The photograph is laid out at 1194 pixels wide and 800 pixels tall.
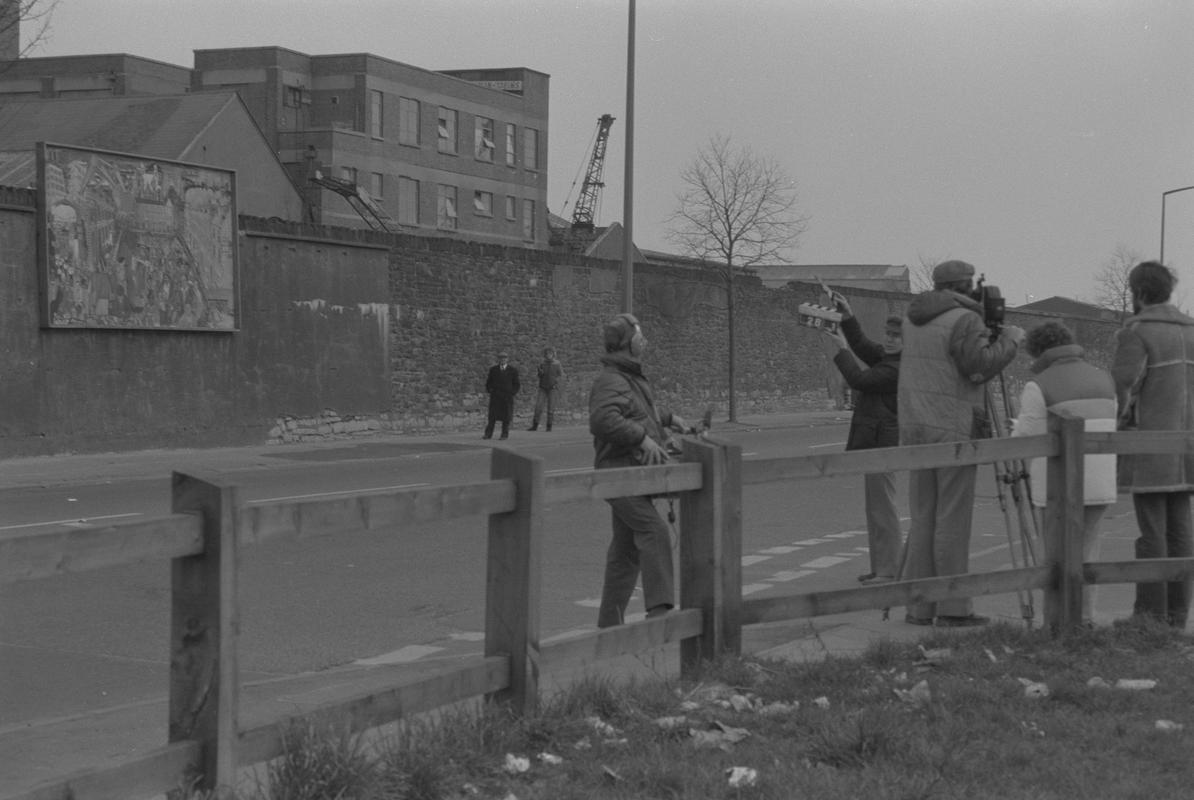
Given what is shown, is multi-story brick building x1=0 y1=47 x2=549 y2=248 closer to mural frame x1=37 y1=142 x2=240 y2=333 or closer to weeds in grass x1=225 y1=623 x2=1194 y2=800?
mural frame x1=37 y1=142 x2=240 y2=333

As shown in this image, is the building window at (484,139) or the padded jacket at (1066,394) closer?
the padded jacket at (1066,394)

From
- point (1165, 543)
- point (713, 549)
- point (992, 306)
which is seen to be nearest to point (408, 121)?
point (992, 306)

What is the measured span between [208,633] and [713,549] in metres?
2.69

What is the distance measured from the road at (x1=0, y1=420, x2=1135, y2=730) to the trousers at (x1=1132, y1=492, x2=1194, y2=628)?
2.79 meters

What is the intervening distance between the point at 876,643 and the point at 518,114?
7112 cm

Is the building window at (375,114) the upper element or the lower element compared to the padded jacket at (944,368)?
upper

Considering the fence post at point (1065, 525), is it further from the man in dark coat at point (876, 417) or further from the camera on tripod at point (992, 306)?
the man in dark coat at point (876, 417)

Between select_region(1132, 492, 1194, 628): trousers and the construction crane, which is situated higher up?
the construction crane

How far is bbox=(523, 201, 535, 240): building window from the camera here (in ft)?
254

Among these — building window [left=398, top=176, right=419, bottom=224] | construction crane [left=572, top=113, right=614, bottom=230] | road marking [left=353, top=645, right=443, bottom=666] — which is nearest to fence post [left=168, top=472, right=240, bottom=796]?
road marking [left=353, top=645, right=443, bottom=666]

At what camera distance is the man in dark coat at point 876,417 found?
9758 mm

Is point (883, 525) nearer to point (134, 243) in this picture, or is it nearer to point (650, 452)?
point (650, 452)

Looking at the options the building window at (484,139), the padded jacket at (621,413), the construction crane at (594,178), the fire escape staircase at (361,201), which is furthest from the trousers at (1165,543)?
the construction crane at (594,178)

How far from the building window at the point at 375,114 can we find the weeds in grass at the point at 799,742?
64016 mm
